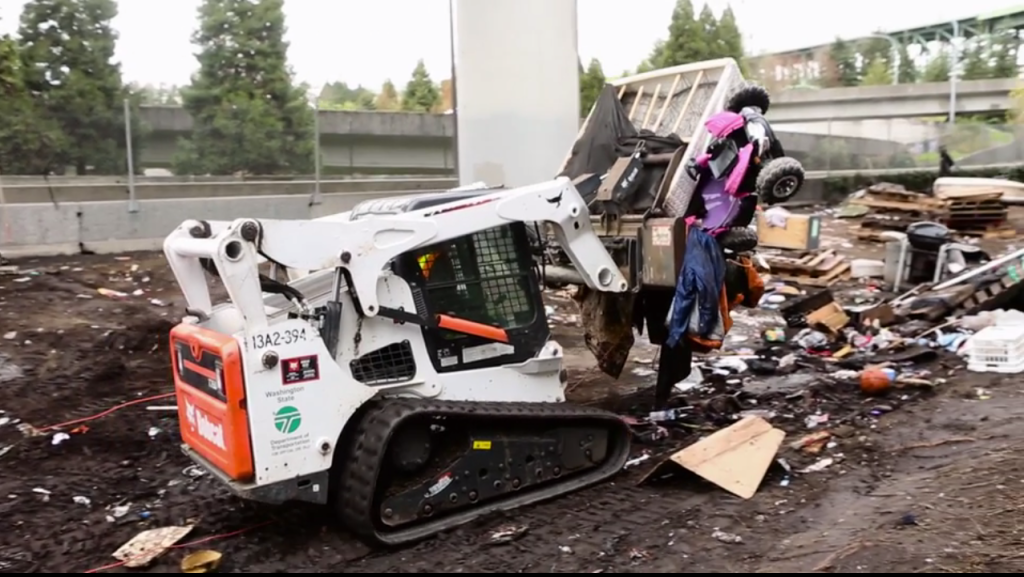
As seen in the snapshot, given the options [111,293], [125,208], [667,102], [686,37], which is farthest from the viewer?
[686,37]

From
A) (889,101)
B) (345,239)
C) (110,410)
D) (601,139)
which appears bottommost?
(110,410)

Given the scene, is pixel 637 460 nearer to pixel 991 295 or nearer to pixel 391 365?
pixel 391 365

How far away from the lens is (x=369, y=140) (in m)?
16.5

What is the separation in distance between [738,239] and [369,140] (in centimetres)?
1187

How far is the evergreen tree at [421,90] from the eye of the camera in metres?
23.9

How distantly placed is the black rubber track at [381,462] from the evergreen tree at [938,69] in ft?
129

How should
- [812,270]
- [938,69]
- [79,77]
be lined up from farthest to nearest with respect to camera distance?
[938,69] → [79,77] → [812,270]

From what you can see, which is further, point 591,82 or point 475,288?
point 591,82

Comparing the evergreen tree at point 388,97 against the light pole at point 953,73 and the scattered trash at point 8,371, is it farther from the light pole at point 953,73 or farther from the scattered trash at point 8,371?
the light pole at point 953,73

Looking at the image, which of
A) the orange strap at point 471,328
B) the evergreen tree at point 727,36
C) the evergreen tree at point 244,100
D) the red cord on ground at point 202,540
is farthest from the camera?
the evergreen tree at point 727,36

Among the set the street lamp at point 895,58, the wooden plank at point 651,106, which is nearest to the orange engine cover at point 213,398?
the wooden plank at point 651,106

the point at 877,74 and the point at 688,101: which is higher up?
the point at 877,74

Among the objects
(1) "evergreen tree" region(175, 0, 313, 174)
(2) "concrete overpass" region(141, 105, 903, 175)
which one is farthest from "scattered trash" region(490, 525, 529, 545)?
(1) "evergreen tree" region(175, 0, 313, 174)

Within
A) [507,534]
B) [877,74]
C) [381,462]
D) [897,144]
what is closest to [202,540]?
[381,462]
